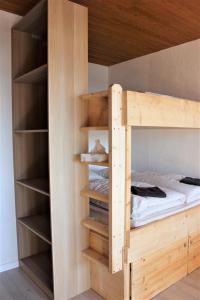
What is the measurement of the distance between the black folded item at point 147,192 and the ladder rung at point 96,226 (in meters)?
0.36

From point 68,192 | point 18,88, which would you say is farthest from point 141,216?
point 18,88

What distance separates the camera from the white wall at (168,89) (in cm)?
268

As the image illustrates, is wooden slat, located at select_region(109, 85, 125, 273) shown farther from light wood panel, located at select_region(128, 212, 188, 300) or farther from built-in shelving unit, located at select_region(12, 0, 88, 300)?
built-in shelving unit, located at select_region(12, 0, 88, 300)

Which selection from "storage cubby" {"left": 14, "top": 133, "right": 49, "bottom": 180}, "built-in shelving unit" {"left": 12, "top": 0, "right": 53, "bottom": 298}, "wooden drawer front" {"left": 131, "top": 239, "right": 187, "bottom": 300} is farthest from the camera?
"storage cubby" {"left": 14, "top": 133, "right": 49, "bottom": 180}

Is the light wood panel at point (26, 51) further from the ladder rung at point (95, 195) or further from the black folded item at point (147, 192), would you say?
the black folded item at point (147, 192)

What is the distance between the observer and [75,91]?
5.84 feet

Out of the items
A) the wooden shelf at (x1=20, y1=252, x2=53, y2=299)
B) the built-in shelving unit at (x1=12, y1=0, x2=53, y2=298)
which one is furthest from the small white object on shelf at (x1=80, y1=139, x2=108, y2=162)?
the wooden shelf at (x1=20, y1=252, x2=53, y2=299)

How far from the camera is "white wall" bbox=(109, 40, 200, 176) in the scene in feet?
8.80

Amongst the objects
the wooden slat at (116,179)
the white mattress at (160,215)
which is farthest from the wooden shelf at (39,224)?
the white mattress at (160,215)

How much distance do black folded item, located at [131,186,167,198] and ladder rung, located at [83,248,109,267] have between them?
52cm

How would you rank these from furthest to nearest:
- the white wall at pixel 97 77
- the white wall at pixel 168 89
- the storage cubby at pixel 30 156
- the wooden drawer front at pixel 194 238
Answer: the white wall at pixel 97 77, the white wall at pixel 168 89, the storage cubby at pixel 30 156, the wooden drawer front at pixel 194 238

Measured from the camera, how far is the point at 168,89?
2.91 meters

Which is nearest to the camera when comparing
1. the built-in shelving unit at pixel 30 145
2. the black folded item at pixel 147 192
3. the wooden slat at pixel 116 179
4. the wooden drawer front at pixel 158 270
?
the wooden slat at pixel 116 179

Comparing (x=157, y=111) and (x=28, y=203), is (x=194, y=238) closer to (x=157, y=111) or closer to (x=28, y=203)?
(x=157, y=111)
